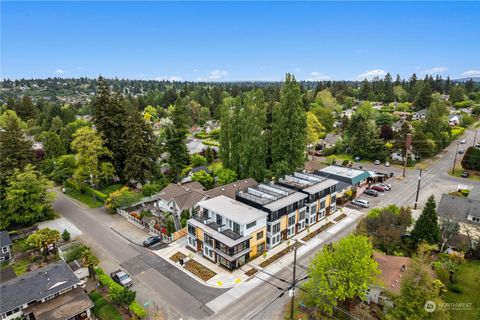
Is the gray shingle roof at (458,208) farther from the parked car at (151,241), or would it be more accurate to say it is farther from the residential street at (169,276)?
the parked car at (151,241)

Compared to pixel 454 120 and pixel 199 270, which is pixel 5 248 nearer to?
pixel 199 270

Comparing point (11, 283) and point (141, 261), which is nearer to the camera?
point (11, 283)

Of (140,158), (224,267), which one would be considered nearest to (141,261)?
(224,267)

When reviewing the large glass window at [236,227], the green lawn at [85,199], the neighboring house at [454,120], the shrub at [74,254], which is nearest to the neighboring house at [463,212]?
the large glass window at [236,227]

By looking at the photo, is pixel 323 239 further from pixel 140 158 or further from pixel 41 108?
pixel 41 108

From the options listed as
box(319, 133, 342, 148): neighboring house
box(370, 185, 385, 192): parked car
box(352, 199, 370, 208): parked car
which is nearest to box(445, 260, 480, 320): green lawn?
box(352, 199, 370, 208): parked car

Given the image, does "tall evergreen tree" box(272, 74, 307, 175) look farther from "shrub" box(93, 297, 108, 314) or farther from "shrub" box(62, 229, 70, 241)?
"shrub" box(62, 229, 70, 241)
